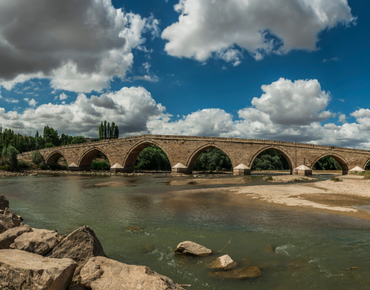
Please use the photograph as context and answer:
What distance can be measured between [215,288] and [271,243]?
2.54 meters

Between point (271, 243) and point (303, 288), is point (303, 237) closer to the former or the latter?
point (271, 243)

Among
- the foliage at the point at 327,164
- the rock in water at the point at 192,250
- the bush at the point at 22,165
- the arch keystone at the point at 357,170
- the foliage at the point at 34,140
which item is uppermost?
the foliage at the point at 34,140

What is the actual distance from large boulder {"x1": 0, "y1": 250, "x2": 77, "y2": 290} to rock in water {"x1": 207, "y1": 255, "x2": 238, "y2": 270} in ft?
8.97

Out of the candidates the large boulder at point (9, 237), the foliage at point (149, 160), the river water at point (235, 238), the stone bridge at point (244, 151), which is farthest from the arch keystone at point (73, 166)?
the large boulder at point (9, 237)

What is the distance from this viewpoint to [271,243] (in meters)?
5.90

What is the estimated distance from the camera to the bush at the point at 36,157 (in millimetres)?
43559

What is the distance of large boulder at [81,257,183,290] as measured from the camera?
284 cm

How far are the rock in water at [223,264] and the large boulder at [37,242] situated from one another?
9.87ft

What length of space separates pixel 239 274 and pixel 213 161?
3948cm

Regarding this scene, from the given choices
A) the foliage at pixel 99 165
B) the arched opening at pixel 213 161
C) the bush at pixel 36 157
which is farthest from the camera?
the foliage at pixel 99 165

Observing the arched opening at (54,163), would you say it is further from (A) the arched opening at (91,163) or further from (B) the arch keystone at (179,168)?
(B) the arch keystone at (179,168)

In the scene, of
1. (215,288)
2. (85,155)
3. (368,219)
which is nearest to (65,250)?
(215,288)

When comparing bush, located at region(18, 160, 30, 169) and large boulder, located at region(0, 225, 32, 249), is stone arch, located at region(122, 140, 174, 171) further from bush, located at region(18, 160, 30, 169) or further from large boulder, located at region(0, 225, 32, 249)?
large boulder, located at region(0, 225, 32, 249)

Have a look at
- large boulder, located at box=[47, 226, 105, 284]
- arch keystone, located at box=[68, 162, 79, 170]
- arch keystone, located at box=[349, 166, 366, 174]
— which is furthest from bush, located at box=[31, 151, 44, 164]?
arch keystone, located at box=[349, 166, 366, 174]
